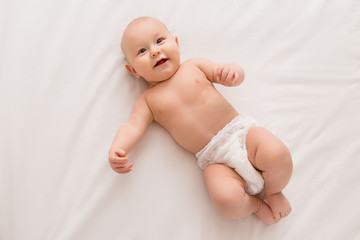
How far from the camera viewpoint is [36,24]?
121 centimetres

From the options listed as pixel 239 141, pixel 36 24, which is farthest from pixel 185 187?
pixel 36 24

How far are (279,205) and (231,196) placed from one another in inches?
6.9

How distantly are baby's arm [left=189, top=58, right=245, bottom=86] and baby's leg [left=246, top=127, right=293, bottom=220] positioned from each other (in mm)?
172

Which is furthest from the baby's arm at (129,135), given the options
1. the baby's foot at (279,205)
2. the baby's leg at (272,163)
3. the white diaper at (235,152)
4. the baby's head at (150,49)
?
the baby's foot at (279,205)

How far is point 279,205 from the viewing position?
1116 millimetres

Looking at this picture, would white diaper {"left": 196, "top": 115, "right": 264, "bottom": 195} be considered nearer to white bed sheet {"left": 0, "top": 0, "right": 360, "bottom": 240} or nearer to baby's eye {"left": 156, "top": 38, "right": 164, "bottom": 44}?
white bed sheet {"left": 0, "top": 0, "right": 360, "bottom": 240}

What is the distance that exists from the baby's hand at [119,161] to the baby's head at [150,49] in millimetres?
277

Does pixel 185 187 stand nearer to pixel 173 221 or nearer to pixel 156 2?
pixel 173 221

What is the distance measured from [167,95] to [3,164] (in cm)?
55

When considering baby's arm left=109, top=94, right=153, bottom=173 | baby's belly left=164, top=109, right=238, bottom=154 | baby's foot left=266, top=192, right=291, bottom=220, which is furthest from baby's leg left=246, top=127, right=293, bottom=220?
baby's arm left=109, top=94, right=153, bottom=173

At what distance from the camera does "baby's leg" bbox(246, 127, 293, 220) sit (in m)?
1.06

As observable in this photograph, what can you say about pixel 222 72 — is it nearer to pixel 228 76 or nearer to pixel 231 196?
pixel 228 76

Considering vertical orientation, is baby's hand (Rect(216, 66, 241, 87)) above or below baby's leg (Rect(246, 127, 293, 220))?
above

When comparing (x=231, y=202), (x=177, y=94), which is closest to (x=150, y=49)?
(x=177, y=94)
